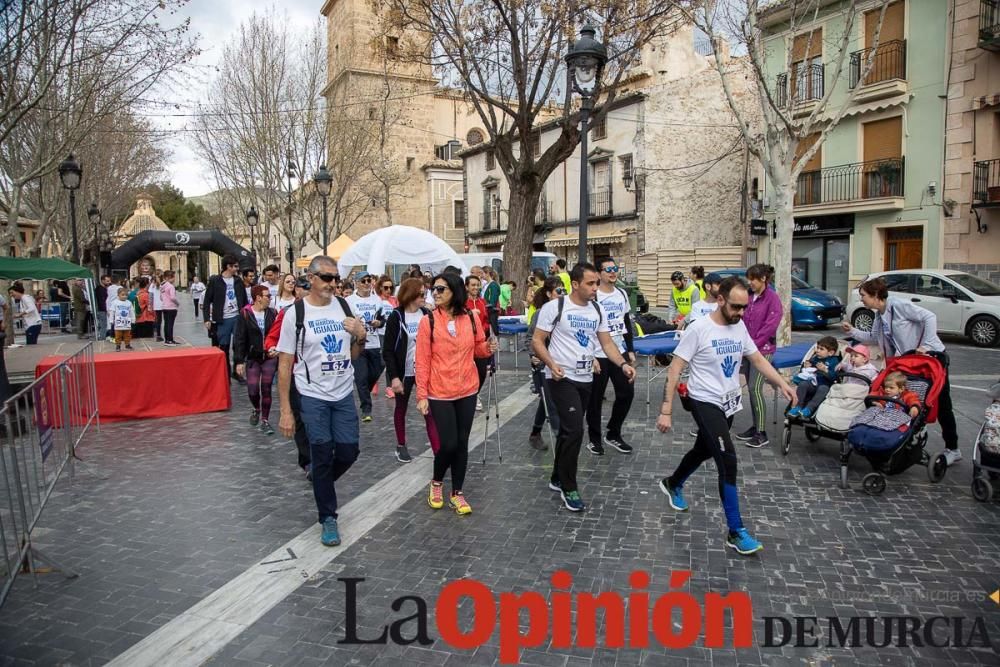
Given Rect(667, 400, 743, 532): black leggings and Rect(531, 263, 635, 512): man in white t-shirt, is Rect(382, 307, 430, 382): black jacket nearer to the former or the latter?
Rect(531, 263, 635, 512): man in white t-shirt

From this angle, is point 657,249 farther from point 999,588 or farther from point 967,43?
point 999,588

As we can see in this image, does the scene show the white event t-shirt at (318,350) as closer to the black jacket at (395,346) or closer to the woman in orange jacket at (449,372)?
the woman in orange jacket at (449,372)

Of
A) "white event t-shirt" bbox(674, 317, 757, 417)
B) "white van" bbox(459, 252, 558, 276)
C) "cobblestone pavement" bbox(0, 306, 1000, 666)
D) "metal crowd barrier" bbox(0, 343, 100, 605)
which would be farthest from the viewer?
"white van" bbox(459, 252, 558, 276)

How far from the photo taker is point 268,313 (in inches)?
317

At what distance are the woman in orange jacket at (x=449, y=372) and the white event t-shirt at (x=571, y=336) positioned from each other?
0.56 meters

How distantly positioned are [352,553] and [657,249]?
1070 inches

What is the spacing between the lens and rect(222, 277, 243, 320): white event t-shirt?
37.0 feet

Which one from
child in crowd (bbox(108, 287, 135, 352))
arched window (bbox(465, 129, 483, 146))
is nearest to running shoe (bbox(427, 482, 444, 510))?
child in crowd (bbox(108, 287, 135, 352))

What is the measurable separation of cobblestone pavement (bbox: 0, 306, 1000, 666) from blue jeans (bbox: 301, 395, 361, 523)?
0.44 meters

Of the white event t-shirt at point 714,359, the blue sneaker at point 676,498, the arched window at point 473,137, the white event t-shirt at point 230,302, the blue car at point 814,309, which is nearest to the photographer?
the white event t-shirt at point 714,359

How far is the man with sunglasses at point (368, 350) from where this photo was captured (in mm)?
8391

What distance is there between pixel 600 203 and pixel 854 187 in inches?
471

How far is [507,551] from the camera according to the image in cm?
458

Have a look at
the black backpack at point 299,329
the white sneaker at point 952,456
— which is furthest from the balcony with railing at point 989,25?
the black backpack at point 299,329
